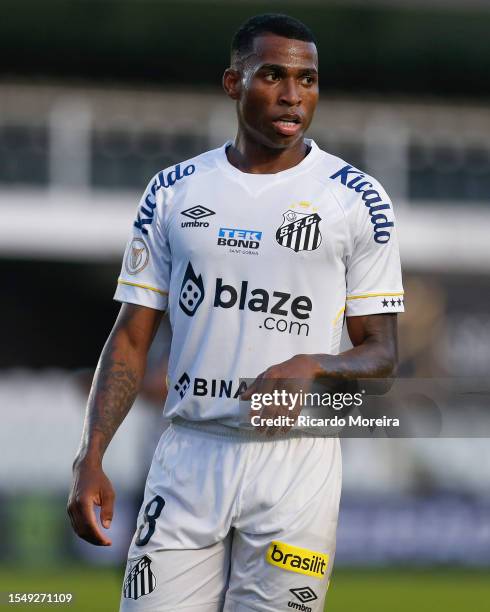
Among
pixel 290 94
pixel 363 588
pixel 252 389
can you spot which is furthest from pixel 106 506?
pixel 363 588

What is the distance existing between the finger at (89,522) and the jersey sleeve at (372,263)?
0.98 meters

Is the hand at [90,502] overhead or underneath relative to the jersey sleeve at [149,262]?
underneath

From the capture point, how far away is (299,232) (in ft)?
13.3

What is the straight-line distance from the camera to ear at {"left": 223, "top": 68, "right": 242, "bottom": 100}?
14.0 feet

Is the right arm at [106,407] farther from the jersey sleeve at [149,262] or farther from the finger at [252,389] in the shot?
the finger at [252,389]

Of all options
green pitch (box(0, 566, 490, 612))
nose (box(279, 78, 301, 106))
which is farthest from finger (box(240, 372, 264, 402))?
green pitch (box(0, 566, 490, 612))

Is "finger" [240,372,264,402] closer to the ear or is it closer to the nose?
the nose

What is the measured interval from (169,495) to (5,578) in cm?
904

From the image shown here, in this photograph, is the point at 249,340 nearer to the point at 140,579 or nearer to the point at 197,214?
the point at 197,214

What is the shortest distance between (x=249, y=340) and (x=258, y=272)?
0.20 m

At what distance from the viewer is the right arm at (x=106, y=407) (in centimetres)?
384

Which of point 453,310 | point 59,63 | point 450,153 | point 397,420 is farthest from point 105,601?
point 59,63

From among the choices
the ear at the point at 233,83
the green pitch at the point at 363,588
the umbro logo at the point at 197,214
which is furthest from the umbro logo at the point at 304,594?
the green pitch at the point at 363,588

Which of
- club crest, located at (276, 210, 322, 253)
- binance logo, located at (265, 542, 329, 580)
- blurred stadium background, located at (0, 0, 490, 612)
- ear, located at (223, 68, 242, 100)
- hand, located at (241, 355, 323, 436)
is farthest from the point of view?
blurred stadium background, located at (0, 0, 490, 612)
